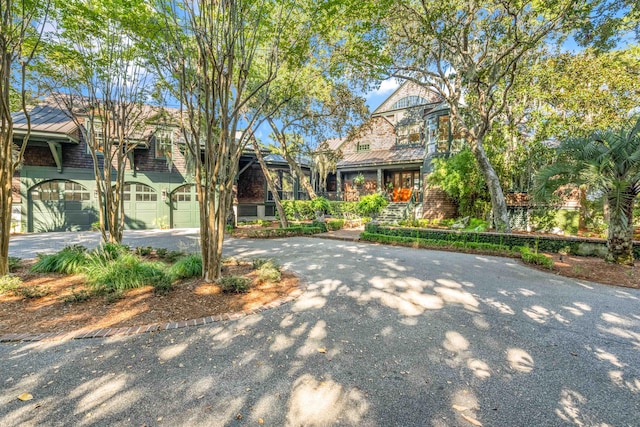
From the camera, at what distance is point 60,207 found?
1302 centimetres

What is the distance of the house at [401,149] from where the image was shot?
49.3ft

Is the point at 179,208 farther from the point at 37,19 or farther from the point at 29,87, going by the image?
the point at 37,19

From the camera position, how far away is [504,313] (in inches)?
151

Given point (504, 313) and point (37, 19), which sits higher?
point (37, 19)

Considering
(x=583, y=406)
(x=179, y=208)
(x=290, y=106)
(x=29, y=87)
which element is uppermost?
(x=290, y=106)

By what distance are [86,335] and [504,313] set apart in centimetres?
501

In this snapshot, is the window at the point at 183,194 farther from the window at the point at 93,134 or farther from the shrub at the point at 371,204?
the shrub at the point at 371,204

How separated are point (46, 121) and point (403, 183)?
1860 centimetres

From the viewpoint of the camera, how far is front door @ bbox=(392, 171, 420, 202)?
60.4ft

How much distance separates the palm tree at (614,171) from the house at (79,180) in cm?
955

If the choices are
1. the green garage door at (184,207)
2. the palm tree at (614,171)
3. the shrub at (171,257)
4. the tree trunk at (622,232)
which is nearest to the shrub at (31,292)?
the shrub at (171,257)

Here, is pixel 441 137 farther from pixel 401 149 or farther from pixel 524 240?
pixel 524 240

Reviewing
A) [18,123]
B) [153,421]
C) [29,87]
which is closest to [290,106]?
[29,87]

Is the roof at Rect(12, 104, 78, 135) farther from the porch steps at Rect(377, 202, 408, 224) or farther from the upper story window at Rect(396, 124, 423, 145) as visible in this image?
the upper story window at Rect(396, 124, 423, 145)
